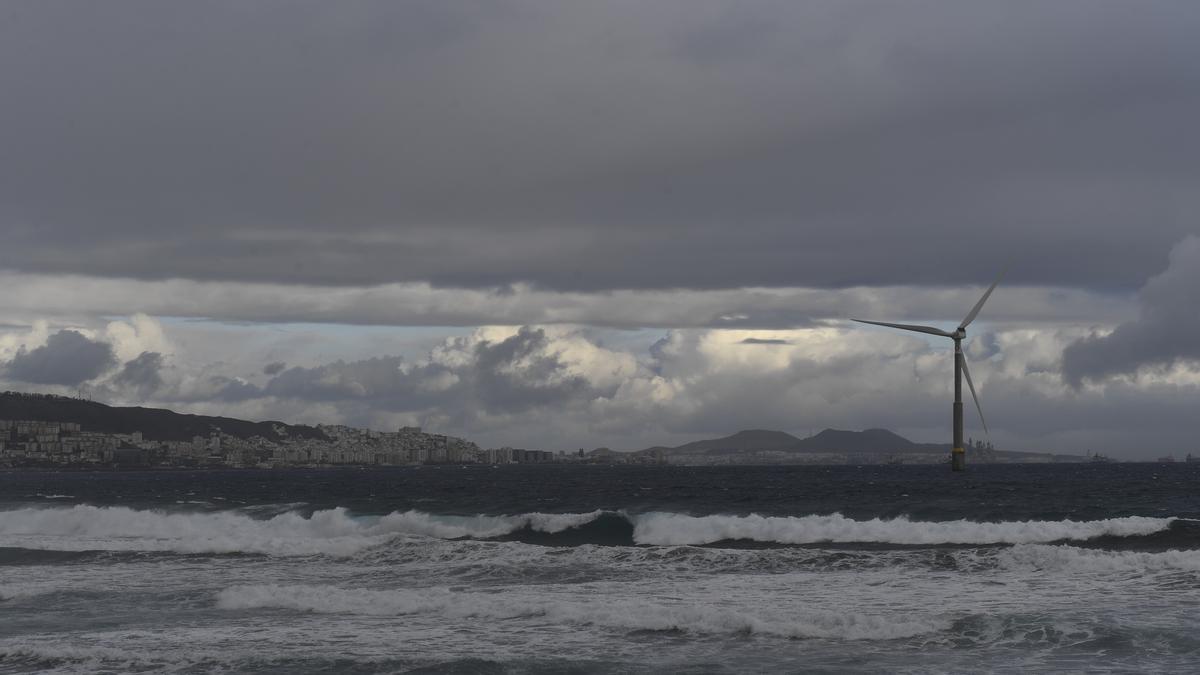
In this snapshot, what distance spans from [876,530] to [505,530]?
19.6 metres

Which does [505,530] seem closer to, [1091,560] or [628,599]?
[628,599]

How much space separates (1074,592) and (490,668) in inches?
712

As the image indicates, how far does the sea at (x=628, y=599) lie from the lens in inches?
1011

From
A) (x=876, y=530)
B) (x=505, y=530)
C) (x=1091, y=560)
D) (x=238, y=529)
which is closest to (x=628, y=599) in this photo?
(x=1091, y=560)

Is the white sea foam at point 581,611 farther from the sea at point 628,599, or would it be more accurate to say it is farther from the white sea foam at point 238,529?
the white sea foam at point 238,529

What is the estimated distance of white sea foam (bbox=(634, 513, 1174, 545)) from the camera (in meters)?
48.6

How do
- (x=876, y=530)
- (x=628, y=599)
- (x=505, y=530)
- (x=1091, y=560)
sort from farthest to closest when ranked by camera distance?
(x=505, y=530) < (x=876, y=530) < (x=1091, y=560) < (x=628, y=599)

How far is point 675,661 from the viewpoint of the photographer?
2531 cm

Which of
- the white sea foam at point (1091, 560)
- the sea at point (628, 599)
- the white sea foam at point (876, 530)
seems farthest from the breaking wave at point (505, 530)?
the white sea foam at point (1091, 560)

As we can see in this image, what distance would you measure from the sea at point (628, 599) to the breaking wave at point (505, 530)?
Answer: 0.70 ft

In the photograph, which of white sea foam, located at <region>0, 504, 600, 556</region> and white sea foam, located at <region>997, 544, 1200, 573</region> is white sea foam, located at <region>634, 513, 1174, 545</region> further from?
white sea foam, located at <region>997, 544, 1200, 573</region>

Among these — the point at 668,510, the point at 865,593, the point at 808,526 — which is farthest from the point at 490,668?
the point at 668,510

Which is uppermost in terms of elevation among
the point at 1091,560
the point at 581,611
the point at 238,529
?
the point at 1091,560

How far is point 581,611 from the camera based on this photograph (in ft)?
102
